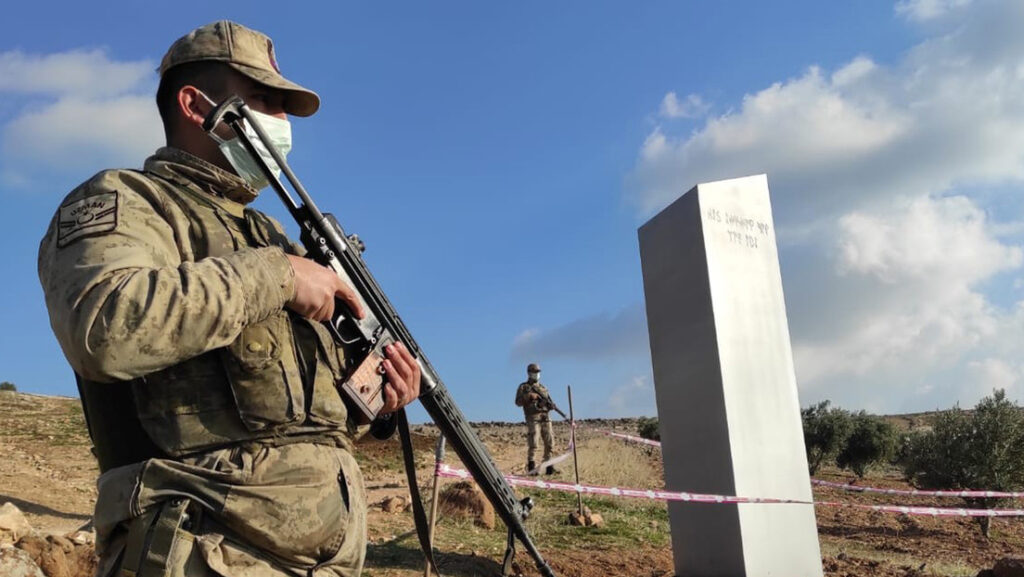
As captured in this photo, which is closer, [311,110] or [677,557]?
[311,110]

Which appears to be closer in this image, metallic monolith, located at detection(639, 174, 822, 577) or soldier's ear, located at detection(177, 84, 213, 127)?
soldier's ear, located at detection(177, 84, 213, 127)

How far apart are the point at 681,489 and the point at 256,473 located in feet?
18.6

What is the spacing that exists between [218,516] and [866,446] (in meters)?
24.3

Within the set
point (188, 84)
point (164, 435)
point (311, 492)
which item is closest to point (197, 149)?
point (188, 84)

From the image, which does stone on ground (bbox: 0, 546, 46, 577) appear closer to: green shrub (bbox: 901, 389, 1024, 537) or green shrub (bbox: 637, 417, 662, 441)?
green shrub (bbox: 901, 389, 1024, 537)

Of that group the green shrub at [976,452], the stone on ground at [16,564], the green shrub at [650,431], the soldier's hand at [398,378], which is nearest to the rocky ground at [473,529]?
the stone on ground at [16,564]

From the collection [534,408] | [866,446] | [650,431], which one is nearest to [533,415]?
[534,408]

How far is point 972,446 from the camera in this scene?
1493 centimetres

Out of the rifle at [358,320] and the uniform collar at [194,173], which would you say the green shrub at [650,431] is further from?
the uniform collar at [194,173]

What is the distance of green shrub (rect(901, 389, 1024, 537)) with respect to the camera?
14500 millimetres

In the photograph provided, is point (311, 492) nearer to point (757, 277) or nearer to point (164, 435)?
point (164, 435)

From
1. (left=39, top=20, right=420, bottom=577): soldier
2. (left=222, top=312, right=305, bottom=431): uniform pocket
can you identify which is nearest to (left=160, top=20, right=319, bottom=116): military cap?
(left=39, top=20, right=420, bottom=577): soldier

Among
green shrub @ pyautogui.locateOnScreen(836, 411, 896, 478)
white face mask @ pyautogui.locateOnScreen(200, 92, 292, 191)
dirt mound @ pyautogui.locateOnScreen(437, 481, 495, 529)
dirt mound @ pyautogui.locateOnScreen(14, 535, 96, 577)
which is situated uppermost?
white face mask @ pyautogui.locateOnScreen(200, 92, 292, 191)

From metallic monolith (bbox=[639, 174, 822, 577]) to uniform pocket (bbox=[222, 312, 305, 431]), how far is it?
5.22 metres
